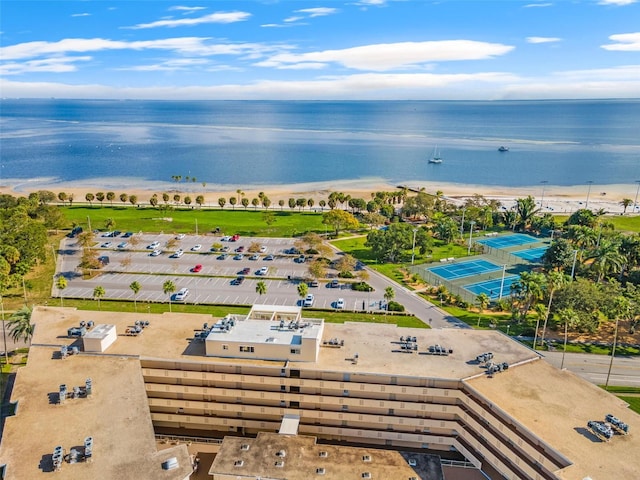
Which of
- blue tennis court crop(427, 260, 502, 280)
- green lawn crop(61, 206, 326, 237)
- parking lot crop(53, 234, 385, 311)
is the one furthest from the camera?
green lawn crop(61, 206, 326, 237)

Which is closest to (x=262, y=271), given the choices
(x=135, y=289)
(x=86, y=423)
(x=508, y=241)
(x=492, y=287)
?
A: (x=135, y=289)

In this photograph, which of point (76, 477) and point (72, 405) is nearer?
point (76, 477)

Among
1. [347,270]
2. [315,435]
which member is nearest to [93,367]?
[315,435]

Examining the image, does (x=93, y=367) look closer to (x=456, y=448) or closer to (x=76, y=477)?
(x=76, y=477)

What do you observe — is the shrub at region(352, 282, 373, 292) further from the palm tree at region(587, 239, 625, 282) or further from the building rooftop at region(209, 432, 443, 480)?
the building rooftop at region(209, 432, 443, 480)

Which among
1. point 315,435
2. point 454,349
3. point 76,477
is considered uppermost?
point 454,349

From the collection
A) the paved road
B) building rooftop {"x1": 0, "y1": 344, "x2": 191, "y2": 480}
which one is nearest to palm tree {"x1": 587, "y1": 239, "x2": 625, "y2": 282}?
the paved road

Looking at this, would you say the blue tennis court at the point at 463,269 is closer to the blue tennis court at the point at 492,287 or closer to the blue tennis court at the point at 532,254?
the blue tennis court at the point at 492,287

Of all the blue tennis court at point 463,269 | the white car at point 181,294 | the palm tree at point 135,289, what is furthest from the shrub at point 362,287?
the palm tree at point 135,289
